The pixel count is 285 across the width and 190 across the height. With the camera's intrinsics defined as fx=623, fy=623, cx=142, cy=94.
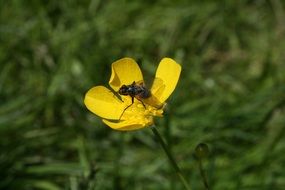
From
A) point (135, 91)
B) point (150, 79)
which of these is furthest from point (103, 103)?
point (150, 79)

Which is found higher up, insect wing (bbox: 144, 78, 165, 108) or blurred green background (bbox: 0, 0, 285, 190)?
blurred green background (bbox: 0, 0, 285, 190)

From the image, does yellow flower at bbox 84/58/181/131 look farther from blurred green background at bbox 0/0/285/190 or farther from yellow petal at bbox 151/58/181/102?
blurred green background at bbox 0/0/285/190

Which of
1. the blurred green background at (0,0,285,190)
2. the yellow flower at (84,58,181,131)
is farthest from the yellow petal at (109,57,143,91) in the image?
the blurred green background at (0,0,285,190)

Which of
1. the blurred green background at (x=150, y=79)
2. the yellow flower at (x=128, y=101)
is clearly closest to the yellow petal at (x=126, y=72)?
the yellow flower at (x=128, y=101)

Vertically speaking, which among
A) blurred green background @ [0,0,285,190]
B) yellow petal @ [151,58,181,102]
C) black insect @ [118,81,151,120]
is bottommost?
yellow petal @ [151,58,181,102]

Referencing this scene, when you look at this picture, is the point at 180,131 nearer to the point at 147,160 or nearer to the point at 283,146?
the point at 147,160

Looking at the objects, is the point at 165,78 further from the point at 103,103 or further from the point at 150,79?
the point at 150,79
